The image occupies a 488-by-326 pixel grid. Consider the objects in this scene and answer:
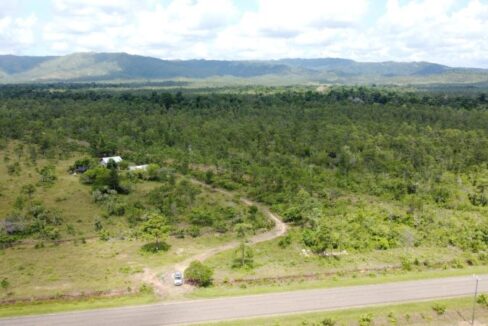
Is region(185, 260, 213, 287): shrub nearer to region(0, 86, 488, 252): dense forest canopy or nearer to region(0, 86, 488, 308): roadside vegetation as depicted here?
region(0, 86, 488, 308): roadside vegetation

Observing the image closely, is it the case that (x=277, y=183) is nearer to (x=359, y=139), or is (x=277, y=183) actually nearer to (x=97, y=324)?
(x=359, y=139)

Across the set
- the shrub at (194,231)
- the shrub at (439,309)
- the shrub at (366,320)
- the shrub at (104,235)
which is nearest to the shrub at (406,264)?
the shrub at (439,309)

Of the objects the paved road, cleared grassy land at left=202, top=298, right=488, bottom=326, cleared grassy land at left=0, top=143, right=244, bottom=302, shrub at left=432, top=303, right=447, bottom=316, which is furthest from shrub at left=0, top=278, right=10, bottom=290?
shrub at left=432, top=303, right=447, bottom=316

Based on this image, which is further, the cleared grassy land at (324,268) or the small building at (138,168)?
the small building at (138,168)

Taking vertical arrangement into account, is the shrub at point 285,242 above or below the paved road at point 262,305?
below

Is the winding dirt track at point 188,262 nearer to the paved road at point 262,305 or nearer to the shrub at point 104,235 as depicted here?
the paved road at point 262,305

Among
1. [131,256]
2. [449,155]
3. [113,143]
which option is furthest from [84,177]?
[449,155]

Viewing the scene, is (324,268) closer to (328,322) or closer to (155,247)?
(328,322)
